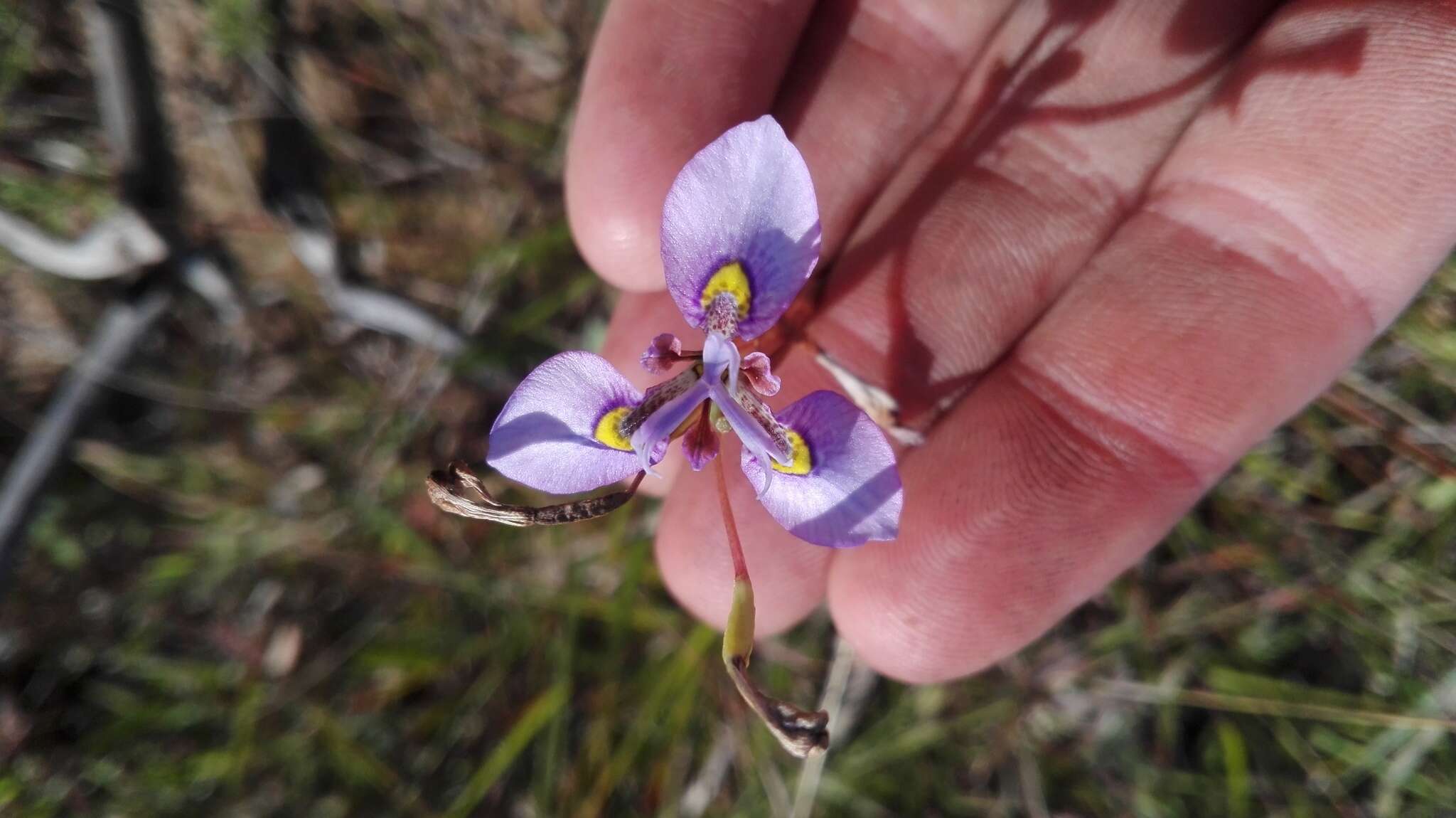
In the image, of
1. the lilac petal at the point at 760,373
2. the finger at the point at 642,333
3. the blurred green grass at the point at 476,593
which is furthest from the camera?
the blurred green grass at the point at 476,593

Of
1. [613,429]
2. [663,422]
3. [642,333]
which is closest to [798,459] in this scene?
[663,422]

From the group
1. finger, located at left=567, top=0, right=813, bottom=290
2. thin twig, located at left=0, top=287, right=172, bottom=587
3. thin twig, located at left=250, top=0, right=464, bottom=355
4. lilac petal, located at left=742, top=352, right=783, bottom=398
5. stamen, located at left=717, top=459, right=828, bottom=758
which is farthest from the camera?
thin twig, located at left=250, top=0, right=464, bottom=355

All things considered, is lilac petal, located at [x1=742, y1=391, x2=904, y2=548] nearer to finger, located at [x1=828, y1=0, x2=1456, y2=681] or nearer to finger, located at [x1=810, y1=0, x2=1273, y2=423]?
finger, located at [x1=828, y1=0, x2=1456, y2=681]

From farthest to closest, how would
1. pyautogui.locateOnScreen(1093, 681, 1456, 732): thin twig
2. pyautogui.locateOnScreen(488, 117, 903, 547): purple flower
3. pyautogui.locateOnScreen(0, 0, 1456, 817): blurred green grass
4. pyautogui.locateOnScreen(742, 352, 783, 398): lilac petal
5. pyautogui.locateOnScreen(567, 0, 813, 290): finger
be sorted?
1. pyautogui.locateOnScreen(0, 0, 1456, 817): blurred green grass
2. pyautogui.locateOnScreen(1093, 681, 1456, 732): thin twig
3. pyautogui.locateOnScreen(567, 0, 813, 290): finger
4. pyautogui.locateOnScreen(742, 352, 783, 398): lilac petal
5. pyautogui.locateOnScreen(488, 117, 903, 547): purple flower

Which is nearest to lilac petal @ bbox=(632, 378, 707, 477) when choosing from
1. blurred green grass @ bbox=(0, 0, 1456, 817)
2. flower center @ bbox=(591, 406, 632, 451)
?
flower center @ bbox=(591, 406, 632, 451)

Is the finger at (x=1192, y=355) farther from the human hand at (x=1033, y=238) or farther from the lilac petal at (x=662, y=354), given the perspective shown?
the lilac petal at (x=662, y=354)

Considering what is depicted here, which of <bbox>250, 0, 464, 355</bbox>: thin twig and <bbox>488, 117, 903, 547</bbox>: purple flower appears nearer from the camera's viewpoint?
<bbox>488, 117, 903, 547</bbox>: purple flower

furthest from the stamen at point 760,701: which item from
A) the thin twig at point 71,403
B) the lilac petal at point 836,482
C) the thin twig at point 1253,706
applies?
the thin twig at point 71,403

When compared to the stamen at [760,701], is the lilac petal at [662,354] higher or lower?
higher
